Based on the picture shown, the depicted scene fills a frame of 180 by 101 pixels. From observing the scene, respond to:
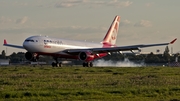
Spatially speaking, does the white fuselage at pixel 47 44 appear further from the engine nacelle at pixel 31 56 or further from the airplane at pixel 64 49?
the engine nacelle at pixel 31 56

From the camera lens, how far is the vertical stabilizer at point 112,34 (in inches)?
3580

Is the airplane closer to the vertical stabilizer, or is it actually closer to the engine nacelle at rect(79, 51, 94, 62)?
the engine nacelle at rect(79, 51, 94, 62)

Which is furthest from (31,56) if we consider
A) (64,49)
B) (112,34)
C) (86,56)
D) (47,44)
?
(112,34)

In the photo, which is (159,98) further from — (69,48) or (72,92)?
(69,48)

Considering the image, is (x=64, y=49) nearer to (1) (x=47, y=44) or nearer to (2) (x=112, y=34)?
(1) (x=47, y=44)

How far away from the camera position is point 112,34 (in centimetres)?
9294

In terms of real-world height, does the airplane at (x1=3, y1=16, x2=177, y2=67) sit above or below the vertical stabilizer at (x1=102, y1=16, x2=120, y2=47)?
below

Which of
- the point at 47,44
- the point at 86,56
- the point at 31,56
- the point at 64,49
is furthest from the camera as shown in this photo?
the point at 64,49

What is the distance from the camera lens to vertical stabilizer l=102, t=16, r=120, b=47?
9094cm

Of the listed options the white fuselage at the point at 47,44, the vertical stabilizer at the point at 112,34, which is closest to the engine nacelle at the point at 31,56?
the white fuselage at the point at 47,44

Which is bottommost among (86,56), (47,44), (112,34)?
(86,56)

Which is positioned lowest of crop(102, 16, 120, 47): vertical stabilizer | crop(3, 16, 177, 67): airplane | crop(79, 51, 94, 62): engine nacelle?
crop(79, 51, 94, 62): engine nacelle

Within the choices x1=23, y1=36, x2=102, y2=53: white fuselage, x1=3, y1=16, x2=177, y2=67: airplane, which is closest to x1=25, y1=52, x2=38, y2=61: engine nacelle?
x1=3, y1=16, x2=177, y2=67: airplane

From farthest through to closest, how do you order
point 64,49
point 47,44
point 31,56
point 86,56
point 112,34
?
1. point 112,34
2. point 64,49
3. point 86,56
4. point 31,56
5. point 47,44
